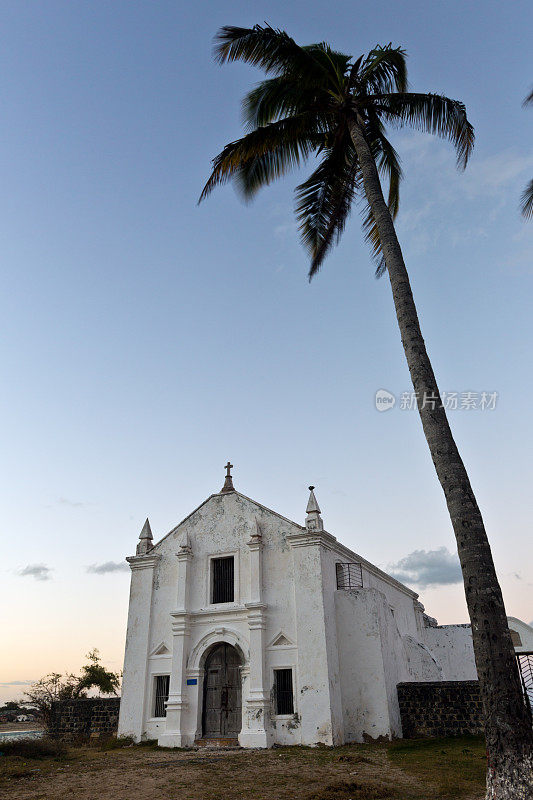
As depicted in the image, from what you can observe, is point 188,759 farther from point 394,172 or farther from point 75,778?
point 394,172

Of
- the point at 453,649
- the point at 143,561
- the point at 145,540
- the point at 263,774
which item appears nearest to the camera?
the point at 263,774

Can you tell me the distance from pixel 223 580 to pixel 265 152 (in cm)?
1355

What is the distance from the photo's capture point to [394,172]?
1534 cm

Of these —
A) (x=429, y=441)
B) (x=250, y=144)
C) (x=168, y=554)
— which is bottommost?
(x=429, y=441)

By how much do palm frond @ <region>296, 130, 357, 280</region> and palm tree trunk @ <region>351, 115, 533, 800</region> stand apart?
564 centimetres

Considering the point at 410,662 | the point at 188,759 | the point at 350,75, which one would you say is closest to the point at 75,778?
the point at 188,759

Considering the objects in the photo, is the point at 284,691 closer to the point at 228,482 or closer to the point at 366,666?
the point at 366,666

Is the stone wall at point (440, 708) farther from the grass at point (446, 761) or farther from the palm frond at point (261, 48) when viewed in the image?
the palm frond at point (261, 48)

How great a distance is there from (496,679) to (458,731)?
11370 millimetres

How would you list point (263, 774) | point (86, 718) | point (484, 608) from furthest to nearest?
point (86, 718) < point (263, 774) < point (484, 608)

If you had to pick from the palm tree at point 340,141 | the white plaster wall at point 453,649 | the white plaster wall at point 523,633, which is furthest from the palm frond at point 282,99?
the white plaster wall at point 523,633

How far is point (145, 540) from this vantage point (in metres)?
21.7

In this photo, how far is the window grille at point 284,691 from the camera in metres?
17.2

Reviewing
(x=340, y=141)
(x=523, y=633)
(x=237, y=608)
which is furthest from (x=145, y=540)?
(x=523, y=633)
